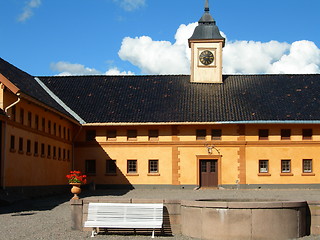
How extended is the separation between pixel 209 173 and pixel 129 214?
27.2 m

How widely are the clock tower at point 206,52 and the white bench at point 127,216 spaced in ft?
107

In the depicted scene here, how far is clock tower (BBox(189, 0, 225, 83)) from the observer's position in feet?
157

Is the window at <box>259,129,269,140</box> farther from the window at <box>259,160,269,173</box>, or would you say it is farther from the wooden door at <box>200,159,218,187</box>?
the wooden door at <box>200,159,218,187</box>

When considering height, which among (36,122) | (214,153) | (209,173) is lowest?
(209,173)

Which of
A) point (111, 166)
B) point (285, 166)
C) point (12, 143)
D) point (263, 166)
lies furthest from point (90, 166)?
point (285, 166)

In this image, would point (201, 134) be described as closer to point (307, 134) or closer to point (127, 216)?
point (307, 134)

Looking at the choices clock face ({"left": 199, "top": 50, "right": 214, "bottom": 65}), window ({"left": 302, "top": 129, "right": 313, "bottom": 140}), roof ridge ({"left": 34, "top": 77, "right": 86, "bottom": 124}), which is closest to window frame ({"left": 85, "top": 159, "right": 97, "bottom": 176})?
roof ridge ({"left": 34, "top": 77, "right": 86, "bottom": 124})

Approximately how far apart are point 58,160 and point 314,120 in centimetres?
1832

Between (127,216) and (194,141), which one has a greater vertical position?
(194,141)

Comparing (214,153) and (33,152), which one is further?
→ (214,153)

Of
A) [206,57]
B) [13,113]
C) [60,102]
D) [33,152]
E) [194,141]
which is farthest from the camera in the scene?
[206,57]

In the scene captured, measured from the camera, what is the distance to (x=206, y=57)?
Result: 48188mm

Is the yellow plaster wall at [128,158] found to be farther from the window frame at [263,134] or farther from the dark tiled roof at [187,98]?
the window frame at [263,134]

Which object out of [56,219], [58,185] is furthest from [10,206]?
[58,185]
